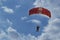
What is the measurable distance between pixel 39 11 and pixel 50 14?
12.4ft

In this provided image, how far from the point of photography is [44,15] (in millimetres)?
146000

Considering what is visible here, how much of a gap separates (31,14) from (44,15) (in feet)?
14.2

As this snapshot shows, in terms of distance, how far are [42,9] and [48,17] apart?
3.31 metres

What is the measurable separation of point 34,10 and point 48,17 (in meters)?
5.19

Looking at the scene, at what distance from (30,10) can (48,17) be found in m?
6.43

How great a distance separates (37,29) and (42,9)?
269 inches

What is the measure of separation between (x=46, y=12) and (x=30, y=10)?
5.45 m

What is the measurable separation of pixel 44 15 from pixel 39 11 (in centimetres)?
223

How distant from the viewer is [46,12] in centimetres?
14612

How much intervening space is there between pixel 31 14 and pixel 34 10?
1.71 metres

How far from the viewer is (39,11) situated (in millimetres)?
146750

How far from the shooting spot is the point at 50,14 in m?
147

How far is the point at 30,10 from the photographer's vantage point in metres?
147
